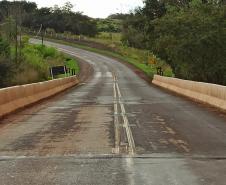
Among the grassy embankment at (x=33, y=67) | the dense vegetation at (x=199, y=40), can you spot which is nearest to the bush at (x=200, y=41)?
the dense vegetation at (x=199, y=40)

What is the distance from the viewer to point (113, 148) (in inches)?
396

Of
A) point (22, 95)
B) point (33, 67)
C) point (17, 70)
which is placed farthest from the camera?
point (33, 67)

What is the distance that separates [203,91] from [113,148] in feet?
48.0

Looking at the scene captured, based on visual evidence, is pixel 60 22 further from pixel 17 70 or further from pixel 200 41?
pixel 200 41

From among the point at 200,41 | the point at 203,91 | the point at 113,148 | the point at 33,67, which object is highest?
the point at 200,41

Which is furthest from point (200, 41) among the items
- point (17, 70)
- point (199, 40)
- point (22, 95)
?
point (22, 95)

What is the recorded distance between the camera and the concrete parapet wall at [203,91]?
19859 mm

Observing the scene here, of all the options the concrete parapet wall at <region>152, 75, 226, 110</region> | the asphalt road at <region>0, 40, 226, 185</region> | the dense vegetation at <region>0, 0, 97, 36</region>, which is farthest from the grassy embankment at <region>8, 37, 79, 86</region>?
the dense vegetation at <region>0, 0, 97, 36</region>

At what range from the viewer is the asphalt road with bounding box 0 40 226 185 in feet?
24.7

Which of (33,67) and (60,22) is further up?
(60,22)

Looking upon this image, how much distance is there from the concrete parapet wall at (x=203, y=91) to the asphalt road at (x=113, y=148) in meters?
2.41

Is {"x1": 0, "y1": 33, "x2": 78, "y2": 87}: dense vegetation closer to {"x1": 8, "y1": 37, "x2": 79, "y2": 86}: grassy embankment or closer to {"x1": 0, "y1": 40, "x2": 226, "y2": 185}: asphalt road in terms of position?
{"x1": 8, "y1": 37, "x2": 79, "y2": 86}: grassy embankment

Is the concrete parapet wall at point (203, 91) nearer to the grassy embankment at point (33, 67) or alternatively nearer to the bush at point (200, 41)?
the bush at point (200, 41)

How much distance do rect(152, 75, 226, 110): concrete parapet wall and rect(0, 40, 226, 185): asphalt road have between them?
2.41 metres
